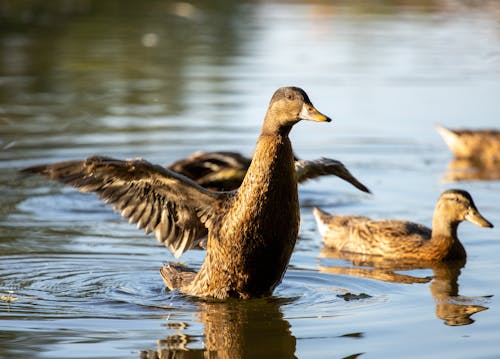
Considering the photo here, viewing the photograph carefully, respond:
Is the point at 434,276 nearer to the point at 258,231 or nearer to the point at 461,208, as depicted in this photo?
the point at 461,208

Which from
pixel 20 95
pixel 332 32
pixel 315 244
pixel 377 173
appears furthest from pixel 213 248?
pixel 332 32

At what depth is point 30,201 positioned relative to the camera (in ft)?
39.1

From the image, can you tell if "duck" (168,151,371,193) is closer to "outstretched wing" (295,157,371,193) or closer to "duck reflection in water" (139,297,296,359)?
"outstretched wing" (295,157,371,193)

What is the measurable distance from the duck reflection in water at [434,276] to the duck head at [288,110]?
Answer: 1677 mm

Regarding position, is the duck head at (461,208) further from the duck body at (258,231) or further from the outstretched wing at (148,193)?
the outstretched wing at (148,193)

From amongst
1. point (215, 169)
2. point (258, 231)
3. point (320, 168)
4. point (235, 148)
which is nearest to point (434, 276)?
point (320, 168)

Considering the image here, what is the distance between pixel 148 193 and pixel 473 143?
6.48m

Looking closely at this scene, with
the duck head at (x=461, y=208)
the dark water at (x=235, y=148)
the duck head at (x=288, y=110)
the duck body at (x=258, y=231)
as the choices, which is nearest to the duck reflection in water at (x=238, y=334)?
the dark water at (x=235, y=148)

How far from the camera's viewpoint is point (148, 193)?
8.51 meters

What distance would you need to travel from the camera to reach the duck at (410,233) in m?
9.99

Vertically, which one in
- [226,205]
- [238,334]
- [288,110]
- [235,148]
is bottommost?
[238,334]

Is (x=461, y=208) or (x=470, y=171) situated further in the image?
(x=470, y=171)

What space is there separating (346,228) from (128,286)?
2.52 metres

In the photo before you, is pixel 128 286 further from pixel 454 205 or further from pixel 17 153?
pixel 17 153
